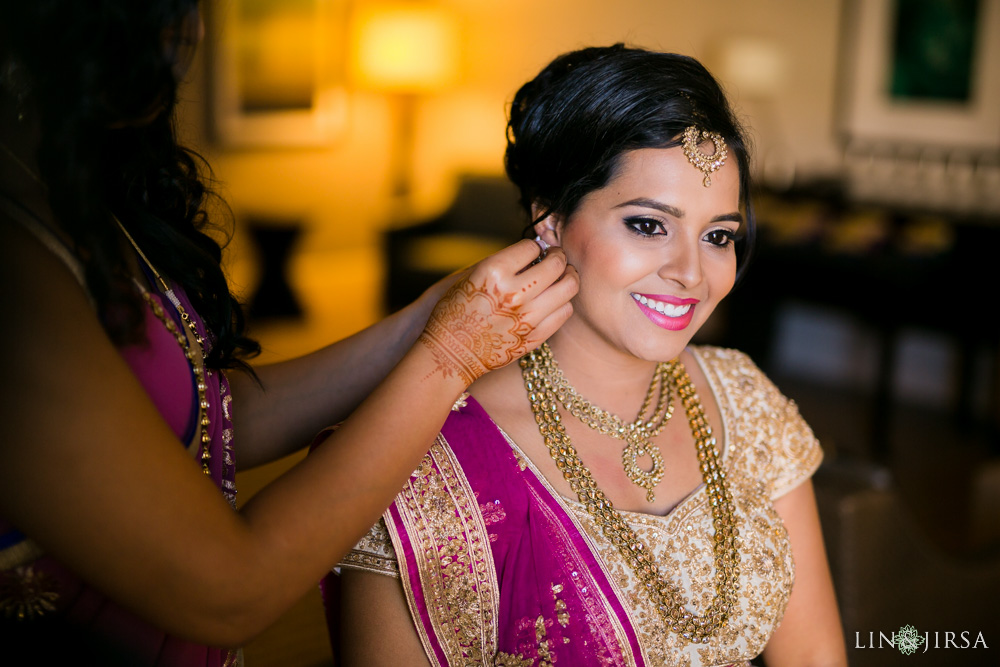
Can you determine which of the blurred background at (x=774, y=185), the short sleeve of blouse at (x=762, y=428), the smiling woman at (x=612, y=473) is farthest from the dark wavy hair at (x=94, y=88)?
the blurred background at (x=774, y=185)

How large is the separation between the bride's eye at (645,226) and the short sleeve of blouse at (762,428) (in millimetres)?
406

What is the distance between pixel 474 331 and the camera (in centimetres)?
105

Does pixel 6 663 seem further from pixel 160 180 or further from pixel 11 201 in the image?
pixel 160 180

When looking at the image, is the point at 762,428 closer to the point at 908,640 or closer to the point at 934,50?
the point at 908,640

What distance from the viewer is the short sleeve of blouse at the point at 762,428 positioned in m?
1.58

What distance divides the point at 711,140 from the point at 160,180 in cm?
81

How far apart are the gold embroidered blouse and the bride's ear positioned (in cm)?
35

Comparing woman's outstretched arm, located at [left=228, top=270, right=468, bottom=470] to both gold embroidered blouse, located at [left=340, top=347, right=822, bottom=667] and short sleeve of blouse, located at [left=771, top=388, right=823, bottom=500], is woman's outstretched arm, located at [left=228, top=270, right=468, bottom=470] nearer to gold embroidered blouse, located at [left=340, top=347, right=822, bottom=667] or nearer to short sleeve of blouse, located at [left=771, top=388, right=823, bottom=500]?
gold embroidered blouse, located at [left=340, top=347, right=822, bottom=667]

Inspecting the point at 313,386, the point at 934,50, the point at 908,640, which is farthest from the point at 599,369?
the point at 934,50

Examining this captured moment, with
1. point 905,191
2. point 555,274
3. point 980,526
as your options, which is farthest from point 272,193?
point 555,274

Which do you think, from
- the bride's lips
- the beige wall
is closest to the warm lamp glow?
the beige wall

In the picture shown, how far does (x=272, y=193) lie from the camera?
6484 millimetres

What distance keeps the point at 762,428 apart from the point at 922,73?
4.47 meters

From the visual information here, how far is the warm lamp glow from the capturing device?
6.36m
